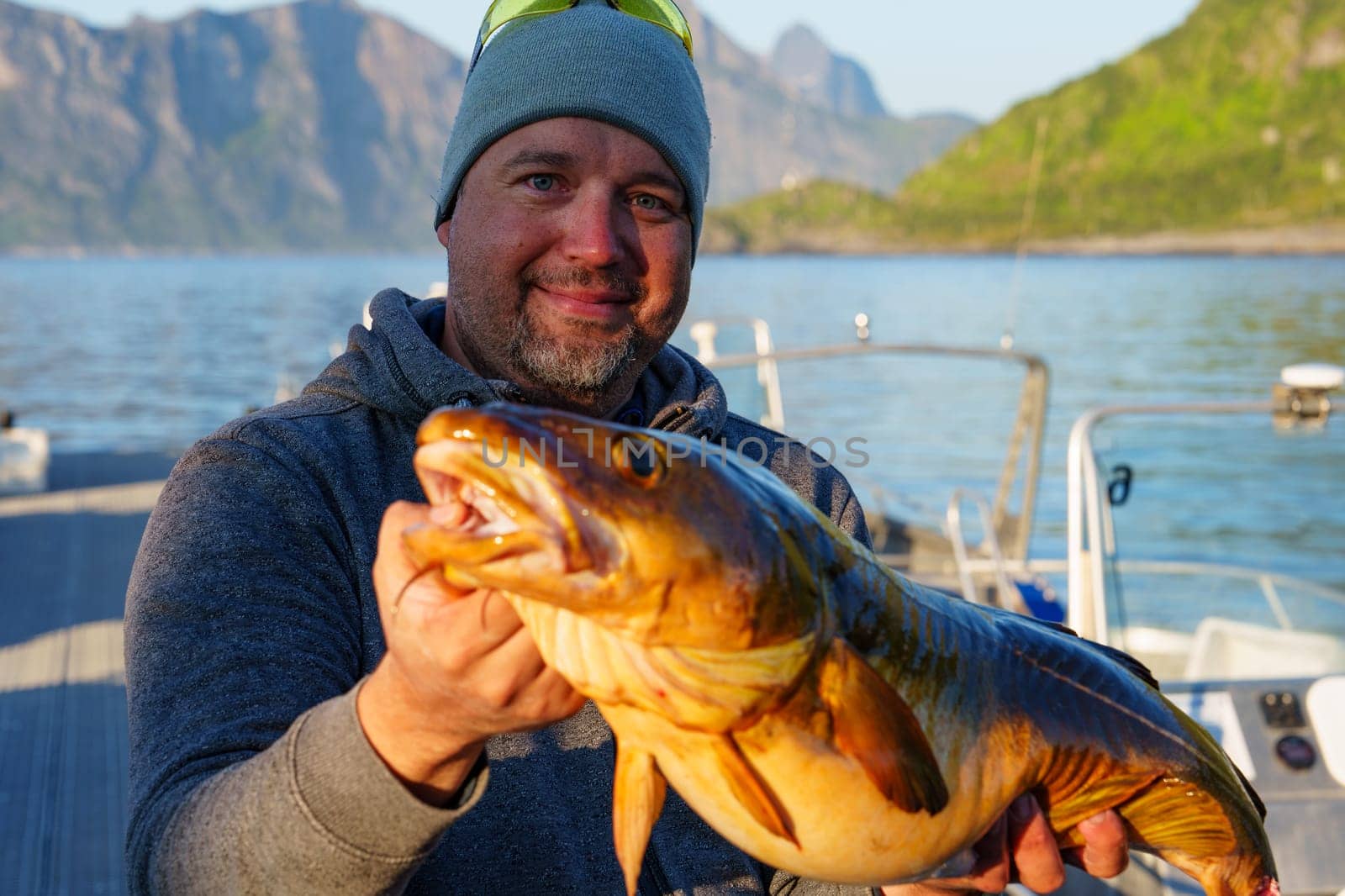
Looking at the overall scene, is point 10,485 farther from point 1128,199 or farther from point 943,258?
point 943,258

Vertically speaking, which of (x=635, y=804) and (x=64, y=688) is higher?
(x=635, y=804)

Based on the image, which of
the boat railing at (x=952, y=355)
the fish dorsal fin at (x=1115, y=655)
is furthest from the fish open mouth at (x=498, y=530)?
the boat railing at (x=952, y=355)

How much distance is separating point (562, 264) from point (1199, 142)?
146960 mm

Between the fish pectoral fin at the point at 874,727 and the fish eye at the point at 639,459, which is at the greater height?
the fish eye at the point at 639,459

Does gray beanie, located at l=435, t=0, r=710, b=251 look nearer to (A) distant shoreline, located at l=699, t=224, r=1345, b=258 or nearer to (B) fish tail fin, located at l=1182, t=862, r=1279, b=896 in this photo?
(B) fish tail fin, located at l=1182, t=862, r=1279, b=896

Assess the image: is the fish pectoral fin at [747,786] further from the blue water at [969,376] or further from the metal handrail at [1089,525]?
the blue water at [969,376]

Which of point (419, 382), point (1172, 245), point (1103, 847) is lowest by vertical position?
point (1103, 847)

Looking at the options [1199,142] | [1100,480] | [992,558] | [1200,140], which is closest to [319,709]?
[1100,480]

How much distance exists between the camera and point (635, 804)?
167 cm

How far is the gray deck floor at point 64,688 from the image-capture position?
544cm

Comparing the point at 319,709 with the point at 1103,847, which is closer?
the point at 319,709

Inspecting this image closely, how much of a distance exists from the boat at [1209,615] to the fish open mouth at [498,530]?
12.1 feet

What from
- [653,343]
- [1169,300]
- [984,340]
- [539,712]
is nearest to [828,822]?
[539,712]

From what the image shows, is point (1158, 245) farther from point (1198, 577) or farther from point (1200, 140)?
point (1198, 577)
